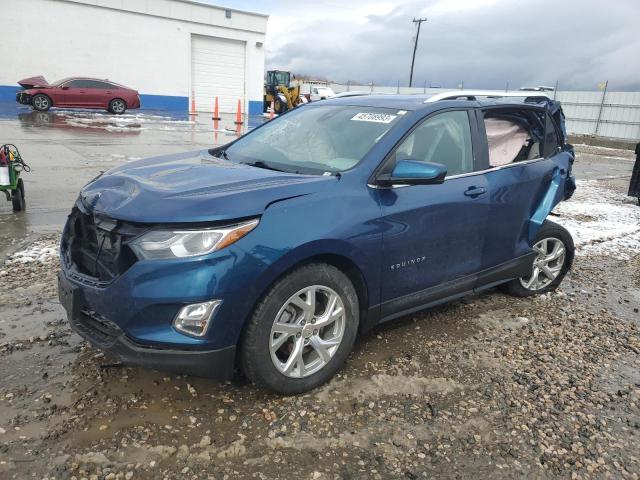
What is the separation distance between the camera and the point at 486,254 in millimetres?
3986

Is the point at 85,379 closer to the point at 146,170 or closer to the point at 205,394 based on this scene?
the point at 205,394

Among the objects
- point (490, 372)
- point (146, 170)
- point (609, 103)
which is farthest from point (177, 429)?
point (609, 103)

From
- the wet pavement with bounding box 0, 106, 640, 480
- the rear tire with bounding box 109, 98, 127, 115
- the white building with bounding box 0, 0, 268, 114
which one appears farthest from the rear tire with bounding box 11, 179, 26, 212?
the white building with bounding box 0, 0, 268, 114

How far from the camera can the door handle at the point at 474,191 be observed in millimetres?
3684

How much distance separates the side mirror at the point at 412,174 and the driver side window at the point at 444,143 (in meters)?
0.26

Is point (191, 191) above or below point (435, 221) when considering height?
above

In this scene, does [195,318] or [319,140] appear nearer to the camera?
[195,318]

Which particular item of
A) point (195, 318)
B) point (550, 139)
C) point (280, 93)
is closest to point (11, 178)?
point (195, 318)

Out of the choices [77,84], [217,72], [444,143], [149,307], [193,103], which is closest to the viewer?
[149,307]

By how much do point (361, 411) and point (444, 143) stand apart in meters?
2.01

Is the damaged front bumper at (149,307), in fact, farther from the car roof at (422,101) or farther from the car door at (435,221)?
the car roof at (422,101)

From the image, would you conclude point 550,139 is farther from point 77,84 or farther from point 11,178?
point 77,84

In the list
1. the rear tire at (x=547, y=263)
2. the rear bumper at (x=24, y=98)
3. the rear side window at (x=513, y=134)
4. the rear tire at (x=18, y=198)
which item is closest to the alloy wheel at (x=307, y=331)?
the rear side window at (x=513, y=134)

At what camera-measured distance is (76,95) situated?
22.7 m
